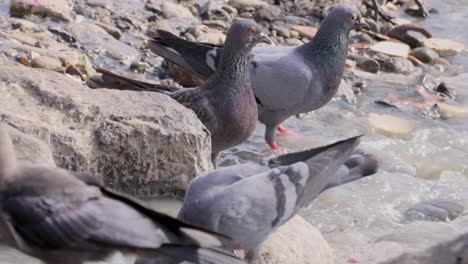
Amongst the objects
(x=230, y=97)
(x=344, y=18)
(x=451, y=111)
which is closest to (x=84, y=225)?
(x=230, y=97)

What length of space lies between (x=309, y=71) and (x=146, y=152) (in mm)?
2188

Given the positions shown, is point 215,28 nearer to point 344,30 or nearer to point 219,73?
point 344,30

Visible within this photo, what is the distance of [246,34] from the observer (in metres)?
6.57

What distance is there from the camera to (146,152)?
549 cm

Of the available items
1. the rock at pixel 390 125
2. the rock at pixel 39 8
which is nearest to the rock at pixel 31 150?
the rock at pixel 390 125

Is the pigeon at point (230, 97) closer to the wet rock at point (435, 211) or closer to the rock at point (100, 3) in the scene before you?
the wet rock at point (435, 211)

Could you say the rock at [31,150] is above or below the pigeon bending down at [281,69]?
above

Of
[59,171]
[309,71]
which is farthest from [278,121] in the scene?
[59,171]

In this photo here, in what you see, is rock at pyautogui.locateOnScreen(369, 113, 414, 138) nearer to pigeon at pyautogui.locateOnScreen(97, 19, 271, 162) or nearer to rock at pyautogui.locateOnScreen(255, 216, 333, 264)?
pigeon at pyautogui.locateOnScreen(97, 19, 271, 162)

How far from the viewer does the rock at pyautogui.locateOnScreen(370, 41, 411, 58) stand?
Result: 32.7 ft

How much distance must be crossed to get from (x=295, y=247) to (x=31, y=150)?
1.42 metres

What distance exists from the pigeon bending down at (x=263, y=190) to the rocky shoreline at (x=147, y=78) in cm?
34

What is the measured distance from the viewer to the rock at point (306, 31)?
9953mm

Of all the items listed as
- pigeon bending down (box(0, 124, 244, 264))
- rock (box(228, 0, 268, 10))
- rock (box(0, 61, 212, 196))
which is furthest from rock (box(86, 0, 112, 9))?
pigeon bending down (box(0, 124, 244, 264))
